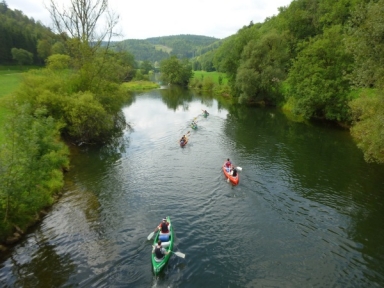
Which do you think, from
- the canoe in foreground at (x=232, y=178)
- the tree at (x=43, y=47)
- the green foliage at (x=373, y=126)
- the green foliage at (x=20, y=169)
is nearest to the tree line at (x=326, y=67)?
the green foliage at (x=373, y=126)

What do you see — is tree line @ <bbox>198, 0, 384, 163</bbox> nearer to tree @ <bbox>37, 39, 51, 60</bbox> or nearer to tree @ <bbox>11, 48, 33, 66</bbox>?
tree @ <bbox>37, 39, 51, 60</bbox>

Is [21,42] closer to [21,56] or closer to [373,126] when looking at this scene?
[21,56]

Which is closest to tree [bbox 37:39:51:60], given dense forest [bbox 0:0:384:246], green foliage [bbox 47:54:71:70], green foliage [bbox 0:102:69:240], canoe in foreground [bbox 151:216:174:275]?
dense forest [bbox 0:0:384:246]

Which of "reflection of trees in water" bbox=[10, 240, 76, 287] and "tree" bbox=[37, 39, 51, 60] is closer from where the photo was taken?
"reflection of trees in water" bbox=[10, 240, 76, 287]

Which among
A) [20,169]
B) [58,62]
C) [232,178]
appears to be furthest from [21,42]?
[232,178]

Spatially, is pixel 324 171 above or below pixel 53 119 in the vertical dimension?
below

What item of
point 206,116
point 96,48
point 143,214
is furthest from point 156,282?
point 206,116

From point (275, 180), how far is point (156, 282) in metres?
15.6

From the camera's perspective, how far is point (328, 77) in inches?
1671

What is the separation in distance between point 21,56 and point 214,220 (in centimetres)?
9303

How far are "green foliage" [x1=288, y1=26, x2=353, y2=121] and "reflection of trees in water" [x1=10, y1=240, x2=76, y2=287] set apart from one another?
4159 centimetres

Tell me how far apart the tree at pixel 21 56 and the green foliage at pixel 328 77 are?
279ft

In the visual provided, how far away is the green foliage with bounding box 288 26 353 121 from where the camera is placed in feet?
136

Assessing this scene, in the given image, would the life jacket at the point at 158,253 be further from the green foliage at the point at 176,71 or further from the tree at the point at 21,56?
the green foliage at the point at 176,71
